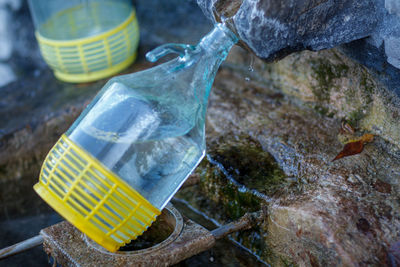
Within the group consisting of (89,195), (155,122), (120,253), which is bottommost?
(120,253)

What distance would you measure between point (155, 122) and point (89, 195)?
0.35 m

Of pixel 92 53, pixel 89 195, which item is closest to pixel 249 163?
pixel 89 195

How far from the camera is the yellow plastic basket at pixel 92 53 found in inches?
125

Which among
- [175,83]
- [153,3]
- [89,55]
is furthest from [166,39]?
[175,83]

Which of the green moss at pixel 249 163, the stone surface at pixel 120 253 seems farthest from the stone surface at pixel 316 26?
the stone surface at pixel 120 253

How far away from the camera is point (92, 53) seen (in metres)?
3.20

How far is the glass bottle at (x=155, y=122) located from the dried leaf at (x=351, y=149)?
0.74 meters

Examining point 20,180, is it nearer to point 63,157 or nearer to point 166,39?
point 63,157

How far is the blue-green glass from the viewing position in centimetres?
160

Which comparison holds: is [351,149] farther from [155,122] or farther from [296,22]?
[155,122]

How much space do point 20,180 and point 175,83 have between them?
5.04ft

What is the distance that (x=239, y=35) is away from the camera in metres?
1.64

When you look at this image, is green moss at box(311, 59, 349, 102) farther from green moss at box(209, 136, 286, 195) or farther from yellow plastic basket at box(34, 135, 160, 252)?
yellow plastic basket at box(34, 135, 160, 252)

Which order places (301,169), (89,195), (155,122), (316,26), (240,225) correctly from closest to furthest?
(89,195), (155,122), (316,26), (240,225), (301,169)
